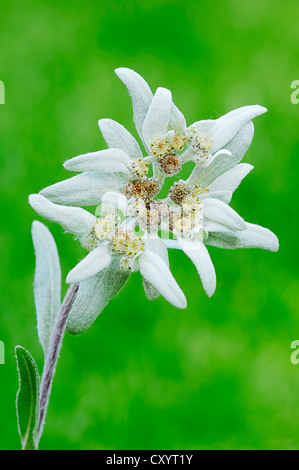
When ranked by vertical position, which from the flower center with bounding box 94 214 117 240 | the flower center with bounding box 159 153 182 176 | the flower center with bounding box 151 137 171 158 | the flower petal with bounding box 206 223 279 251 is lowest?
the flower center with bounding box 94 214 117 240

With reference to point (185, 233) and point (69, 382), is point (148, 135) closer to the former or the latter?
point (185, 233)

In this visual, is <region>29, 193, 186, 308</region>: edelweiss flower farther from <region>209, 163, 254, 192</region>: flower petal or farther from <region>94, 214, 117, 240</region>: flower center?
<region>209, 163, 254, 192</region>: flower petal

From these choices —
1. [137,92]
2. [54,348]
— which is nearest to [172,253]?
[54,348]

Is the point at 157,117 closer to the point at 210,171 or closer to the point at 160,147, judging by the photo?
the point at 160,147

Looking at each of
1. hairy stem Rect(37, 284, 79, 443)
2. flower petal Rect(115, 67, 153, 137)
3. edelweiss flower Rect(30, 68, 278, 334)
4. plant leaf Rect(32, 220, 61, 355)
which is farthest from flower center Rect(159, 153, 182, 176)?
plant leaf Rect(32, 220, 61, 355)

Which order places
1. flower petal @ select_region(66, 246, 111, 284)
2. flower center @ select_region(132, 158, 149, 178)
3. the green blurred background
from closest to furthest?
flower petal @ select_region(66, 246, 111, 284) < flower center @ select_region(132, 158, 149, 178) < the green blurred background

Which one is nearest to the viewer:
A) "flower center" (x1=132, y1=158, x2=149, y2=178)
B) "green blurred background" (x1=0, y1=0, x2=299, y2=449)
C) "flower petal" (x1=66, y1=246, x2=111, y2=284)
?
"flower petal" (x1=66, y1=246, x2=111, y2=284)
